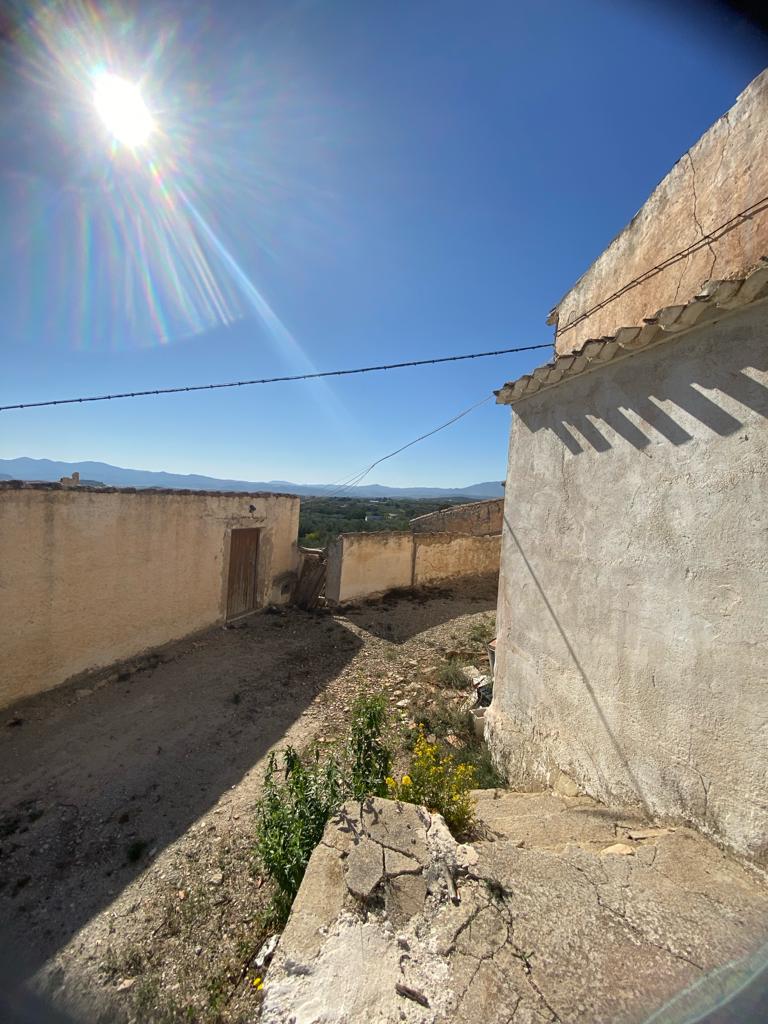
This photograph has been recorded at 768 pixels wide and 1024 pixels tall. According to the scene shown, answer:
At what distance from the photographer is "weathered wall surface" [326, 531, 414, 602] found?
1048cm

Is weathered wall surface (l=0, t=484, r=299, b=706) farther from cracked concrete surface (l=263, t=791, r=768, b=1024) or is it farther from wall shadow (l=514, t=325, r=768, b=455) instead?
wall shadow (l=514, t=325, r=768, b=455)

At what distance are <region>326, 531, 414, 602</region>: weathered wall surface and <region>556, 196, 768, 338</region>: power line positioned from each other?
21.9 ft

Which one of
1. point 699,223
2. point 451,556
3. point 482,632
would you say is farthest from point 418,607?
point 699,223

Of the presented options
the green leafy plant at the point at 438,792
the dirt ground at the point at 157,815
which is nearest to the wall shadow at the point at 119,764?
the dirt ground at the point at 157,815

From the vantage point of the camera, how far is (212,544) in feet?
28.8

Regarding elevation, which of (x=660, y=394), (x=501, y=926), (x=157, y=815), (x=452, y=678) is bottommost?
(x=157, y=815)

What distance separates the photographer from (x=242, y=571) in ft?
31.8

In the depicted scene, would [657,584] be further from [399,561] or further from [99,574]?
[399,561]

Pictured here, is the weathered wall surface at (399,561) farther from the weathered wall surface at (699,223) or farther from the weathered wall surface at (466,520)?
the weathered wall surface at (699,223)

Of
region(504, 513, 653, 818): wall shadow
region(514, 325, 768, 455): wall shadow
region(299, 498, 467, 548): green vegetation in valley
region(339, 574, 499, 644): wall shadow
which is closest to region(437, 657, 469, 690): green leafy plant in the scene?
region(339, 574, 499, 644): wall shadow

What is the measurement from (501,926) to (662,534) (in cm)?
236

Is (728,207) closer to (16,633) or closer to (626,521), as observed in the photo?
(626,521)

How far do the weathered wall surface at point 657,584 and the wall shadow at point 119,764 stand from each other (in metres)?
3.28

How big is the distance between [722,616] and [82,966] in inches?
174
